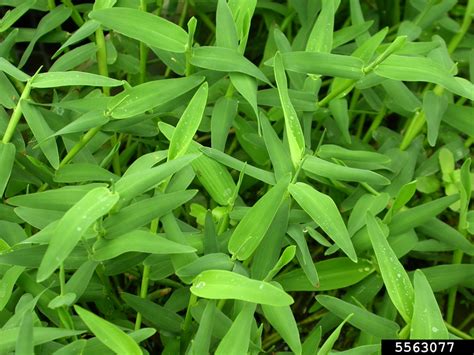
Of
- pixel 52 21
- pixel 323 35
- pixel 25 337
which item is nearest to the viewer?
pixel 25 337

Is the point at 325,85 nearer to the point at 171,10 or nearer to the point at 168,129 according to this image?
the point at 171,10

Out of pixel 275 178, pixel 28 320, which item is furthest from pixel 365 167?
pixel 28 320

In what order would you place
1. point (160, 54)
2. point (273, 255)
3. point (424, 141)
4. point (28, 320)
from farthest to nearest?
1. point (424, 141)
2. point (160, 54)
3. point (273, 255)
4. point (28, 320)

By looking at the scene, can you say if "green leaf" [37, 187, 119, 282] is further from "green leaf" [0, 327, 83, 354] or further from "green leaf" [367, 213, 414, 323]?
"green leaf" [367, 213, 414, 323]

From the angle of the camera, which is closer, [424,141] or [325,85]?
[424,141]

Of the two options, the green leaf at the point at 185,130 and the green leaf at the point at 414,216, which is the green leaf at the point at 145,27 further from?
the green leaf at the point at 414,216

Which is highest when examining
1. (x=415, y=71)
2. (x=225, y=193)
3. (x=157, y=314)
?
(x=415, y=71)

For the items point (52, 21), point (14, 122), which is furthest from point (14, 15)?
point (14, 122)

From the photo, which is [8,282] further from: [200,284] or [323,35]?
[323,35]
